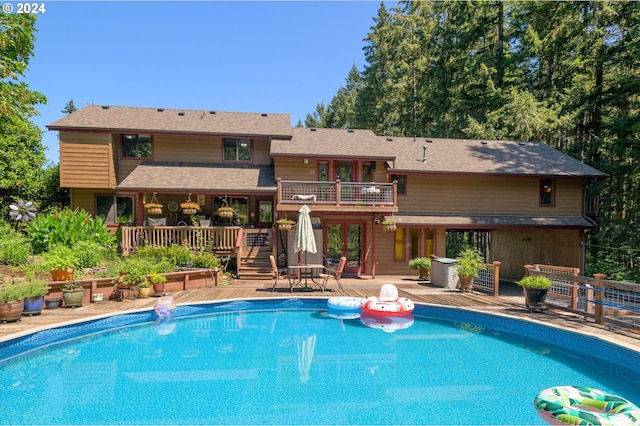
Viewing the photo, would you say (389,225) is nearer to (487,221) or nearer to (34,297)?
(487,221)

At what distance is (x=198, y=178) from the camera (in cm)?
1619

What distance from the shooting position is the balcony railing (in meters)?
14.8

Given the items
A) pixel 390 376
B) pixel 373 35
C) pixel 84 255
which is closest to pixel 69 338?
pixel 84 255

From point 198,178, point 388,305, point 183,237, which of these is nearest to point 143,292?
point 183,237

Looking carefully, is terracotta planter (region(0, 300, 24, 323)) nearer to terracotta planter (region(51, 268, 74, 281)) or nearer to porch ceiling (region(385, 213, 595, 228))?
terracotta planter (region(51, 268, 74, 281))

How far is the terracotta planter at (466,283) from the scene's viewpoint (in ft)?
41.4

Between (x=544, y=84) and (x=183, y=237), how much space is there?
2573 cm

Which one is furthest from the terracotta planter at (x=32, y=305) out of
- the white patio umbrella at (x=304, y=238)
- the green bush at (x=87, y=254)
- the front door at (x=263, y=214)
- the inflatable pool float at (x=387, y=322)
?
the front door at (x=263, y=214)

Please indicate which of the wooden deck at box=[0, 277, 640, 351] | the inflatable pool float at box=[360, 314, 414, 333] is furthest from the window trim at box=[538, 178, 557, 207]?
the inflatable pool float at box=[360, 314, 414, 333]

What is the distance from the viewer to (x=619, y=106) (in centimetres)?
2012

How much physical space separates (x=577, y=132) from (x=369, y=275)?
18300 mm

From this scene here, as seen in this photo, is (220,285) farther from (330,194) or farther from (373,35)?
(373,35)

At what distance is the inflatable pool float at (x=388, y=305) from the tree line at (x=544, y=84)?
10.6 m

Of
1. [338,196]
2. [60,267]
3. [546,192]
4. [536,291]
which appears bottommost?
[536,291]
